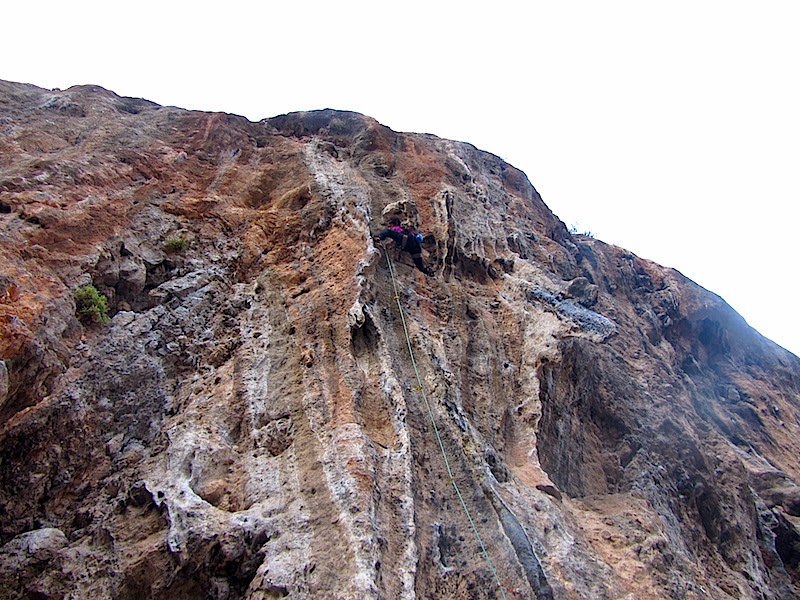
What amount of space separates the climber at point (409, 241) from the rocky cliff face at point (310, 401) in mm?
392

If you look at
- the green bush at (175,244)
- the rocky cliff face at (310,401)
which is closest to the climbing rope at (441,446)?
the rocky cliff face at (310,401)

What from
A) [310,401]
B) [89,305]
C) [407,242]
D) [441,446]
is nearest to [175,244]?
[89,305]

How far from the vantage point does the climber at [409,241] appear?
11688 millimetres

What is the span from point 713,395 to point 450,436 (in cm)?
1391

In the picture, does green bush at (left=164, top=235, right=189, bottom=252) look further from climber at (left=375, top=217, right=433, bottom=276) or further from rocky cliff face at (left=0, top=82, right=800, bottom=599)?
climber at (left=375, top=217, right=433, bottom=276)

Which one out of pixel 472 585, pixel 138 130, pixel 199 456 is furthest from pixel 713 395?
pixel 138 130

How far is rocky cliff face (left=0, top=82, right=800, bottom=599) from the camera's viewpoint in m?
6.17

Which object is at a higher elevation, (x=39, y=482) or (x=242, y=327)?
(x=242, y=327)

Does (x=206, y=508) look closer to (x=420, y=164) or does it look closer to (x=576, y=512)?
(x=576, y=512)

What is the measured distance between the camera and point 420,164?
1612cm

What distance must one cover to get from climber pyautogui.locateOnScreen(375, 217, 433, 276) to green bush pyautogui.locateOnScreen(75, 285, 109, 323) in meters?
5.28

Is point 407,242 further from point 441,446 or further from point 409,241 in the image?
point 441,446

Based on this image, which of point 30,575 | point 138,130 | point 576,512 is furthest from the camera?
point 138,130

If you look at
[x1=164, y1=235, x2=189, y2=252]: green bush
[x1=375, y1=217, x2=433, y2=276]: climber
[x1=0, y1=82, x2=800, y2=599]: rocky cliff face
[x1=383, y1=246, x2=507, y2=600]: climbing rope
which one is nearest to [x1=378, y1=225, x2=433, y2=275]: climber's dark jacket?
[x1=375, y1=217, x2=433, y2=276]: climber
